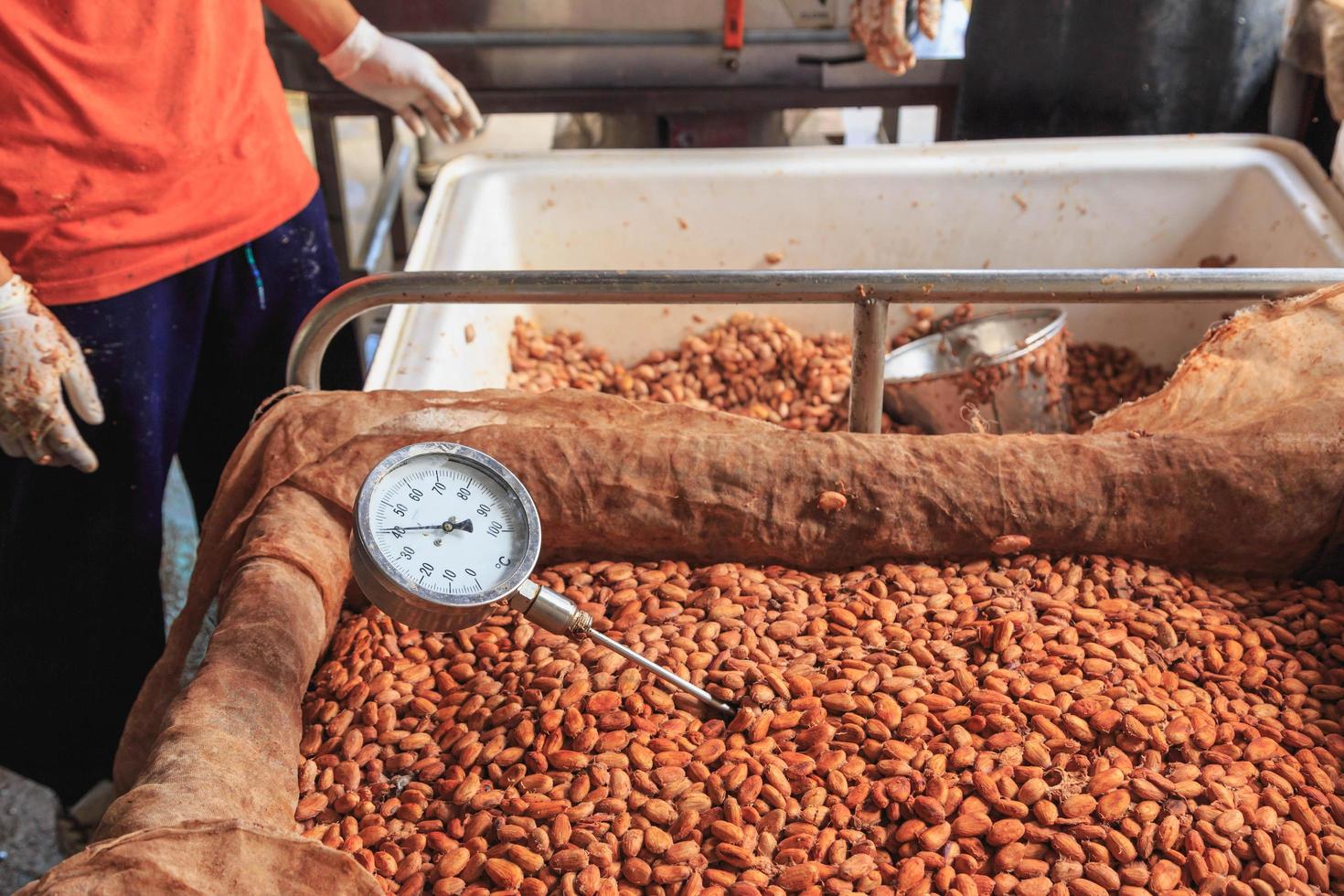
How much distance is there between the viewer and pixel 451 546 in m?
1.02

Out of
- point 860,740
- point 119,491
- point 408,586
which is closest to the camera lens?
point 408,586

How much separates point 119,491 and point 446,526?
114cm

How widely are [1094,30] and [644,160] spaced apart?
106 centimetres

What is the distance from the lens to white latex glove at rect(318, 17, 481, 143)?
2.20 m

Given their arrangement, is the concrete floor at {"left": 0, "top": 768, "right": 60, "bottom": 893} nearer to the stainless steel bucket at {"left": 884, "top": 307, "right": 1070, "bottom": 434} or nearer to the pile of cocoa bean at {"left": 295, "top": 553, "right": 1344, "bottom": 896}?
the pile of cocoa bean at {"left": 295, "top": 553, "right": 1344, "bottom": 896}

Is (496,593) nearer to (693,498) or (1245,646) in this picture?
(693,498)

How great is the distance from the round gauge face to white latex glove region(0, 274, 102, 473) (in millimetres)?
849

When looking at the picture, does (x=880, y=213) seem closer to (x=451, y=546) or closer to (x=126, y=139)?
(x=126, y=139)

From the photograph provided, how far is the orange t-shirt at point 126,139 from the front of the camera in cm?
162

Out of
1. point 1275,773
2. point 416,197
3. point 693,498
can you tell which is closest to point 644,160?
point 693,498

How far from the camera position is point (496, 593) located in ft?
3.25

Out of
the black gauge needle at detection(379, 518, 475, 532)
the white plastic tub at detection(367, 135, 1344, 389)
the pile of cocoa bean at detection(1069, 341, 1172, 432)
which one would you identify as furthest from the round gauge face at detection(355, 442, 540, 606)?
the pile of cocoa bean at detection(1069, 341, 1172, 432)

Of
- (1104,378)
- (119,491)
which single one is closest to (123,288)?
(119,491)

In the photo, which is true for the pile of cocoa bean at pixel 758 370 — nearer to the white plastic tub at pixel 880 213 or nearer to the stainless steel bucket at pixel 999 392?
the white plastic tub at pixel 880 213
